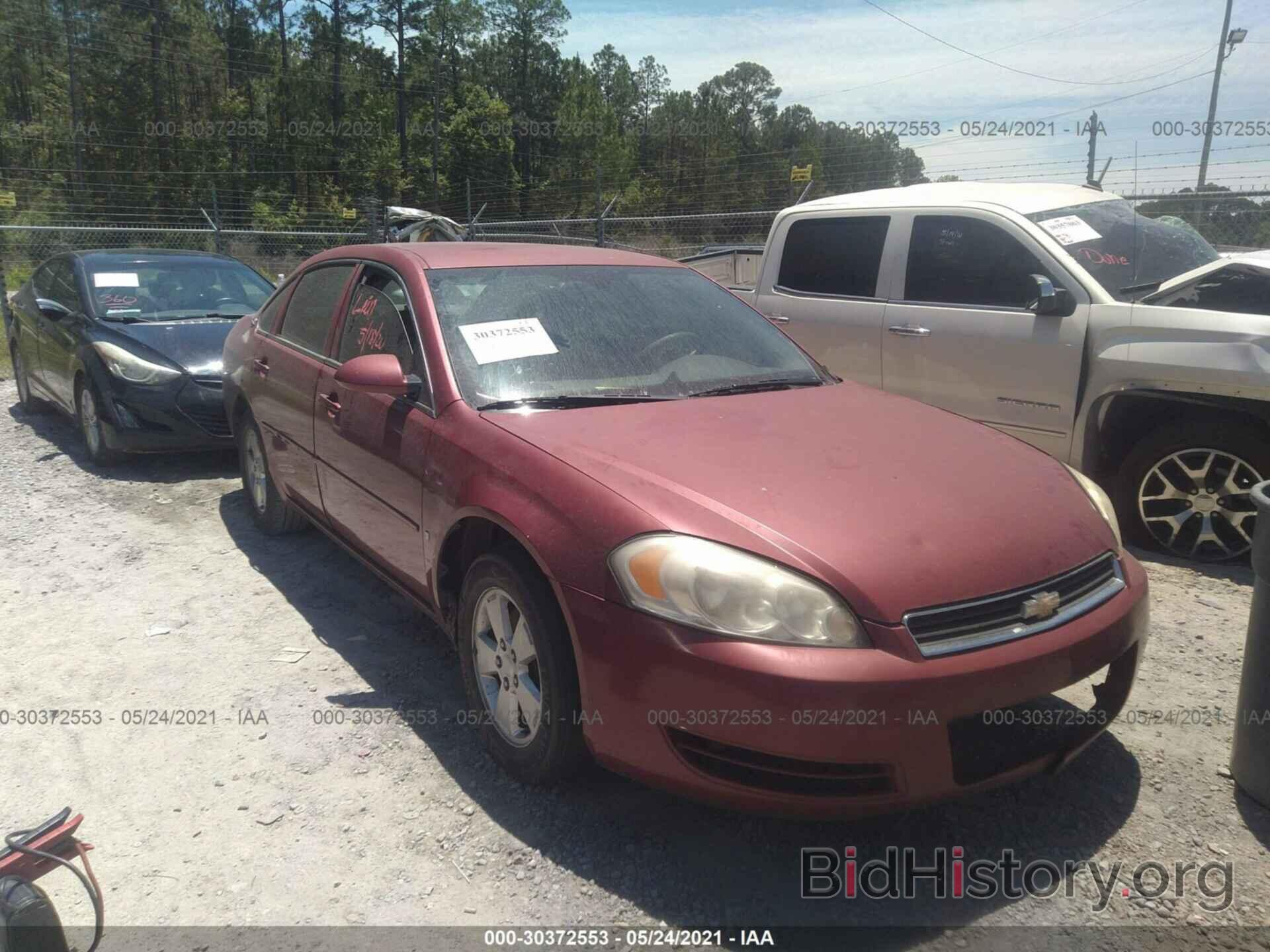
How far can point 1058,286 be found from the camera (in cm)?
507

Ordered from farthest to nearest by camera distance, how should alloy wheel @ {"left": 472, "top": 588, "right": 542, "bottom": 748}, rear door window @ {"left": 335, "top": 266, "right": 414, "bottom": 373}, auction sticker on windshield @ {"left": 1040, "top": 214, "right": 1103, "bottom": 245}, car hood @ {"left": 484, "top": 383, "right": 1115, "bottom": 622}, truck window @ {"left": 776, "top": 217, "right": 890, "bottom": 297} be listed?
truck window @ {"left": 776, "top": 217, "right": 890, "bottom": 297}, auction sticker on windshield @ {"left": 1040, "top": 214, "right": 1103, "bottom": 245}, rear door window @ {"left": 335, "top": 266, "right": 414, "bottom": 373}, alloy wheel @ {"left": 472, "top": 588, "right": 542, "bottom": 748}, car hood @ {"left": 484, "top": 383, "right": 1115, "bottom": 622}

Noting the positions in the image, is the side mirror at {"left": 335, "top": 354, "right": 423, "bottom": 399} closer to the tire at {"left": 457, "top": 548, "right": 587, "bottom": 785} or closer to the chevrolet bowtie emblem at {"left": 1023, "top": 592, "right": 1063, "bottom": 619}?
the tire at {"left": 457, "top": 548, "right": 587, "bottom": 785}

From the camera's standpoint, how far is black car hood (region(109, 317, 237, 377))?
21.7ft

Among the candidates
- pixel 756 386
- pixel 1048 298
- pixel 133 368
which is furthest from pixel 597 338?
pixel 133 368

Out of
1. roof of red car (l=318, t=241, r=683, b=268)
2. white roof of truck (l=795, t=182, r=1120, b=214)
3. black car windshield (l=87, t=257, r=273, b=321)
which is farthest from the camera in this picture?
black car windshield (l=87, t=257, r=273, b=321)

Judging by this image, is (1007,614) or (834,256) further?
(834,256)

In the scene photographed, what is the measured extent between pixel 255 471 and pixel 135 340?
217 centimetres

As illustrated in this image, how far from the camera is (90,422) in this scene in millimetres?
6766

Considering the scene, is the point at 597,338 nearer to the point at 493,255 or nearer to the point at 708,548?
the point at 493,255

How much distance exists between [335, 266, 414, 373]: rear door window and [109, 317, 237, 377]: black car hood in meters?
2.89

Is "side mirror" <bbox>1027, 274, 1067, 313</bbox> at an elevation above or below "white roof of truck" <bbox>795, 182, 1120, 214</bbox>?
below

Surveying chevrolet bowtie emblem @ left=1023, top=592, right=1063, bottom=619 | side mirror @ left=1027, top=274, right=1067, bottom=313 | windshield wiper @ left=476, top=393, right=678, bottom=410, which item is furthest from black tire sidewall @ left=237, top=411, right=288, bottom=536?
side mirror @ left=1027, top=274, right=1067, bottom=313

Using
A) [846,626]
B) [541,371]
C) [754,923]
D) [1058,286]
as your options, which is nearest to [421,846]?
[754,923]

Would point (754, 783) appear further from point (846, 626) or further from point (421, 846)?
point (421, 846)
